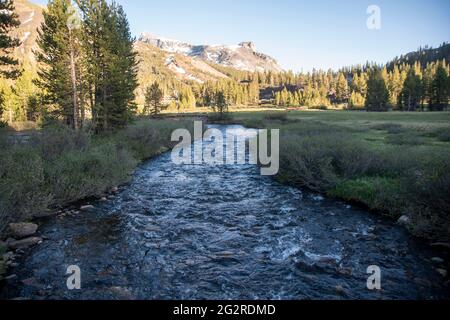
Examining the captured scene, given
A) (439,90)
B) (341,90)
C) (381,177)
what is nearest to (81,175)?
(381,177)

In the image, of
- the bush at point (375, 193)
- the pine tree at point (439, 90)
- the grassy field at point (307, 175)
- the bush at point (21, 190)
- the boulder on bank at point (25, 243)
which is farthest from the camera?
the pine tree at point (439, 90)

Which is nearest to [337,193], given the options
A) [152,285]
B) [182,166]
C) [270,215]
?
[270,215]

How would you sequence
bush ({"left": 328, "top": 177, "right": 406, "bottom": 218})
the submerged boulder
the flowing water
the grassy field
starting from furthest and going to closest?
bush ({"left": 328, "top": 177, "right": 406, "bottom": 218}) < the submerged boulder < the grassy field < the flowing water

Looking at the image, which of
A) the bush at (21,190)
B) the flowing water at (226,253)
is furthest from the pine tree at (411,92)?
the bush at (21,190)

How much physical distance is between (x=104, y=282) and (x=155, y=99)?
72.9 metres

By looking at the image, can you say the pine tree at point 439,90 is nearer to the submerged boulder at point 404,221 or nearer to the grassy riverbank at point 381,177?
the grassy riverbank at point 381,177

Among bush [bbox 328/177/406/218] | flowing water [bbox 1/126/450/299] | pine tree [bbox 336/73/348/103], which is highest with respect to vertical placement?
pine tree [bbox 336/73/348/103]

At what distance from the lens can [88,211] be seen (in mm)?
12391

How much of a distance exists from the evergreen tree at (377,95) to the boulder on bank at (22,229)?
101625 mm

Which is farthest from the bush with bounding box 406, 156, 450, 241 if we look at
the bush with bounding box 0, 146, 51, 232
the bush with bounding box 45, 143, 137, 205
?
the bush with bounding box 45, 143, 137, 205

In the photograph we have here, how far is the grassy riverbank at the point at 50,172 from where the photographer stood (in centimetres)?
1021

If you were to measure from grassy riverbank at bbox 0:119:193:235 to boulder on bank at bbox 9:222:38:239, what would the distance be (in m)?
0.32

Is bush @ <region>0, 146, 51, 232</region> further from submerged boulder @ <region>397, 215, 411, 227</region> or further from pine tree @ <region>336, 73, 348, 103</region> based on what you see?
pine tree @ <region>336, 73, 348, 103</region>

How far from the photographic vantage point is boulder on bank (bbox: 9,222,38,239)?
961 centimetres
